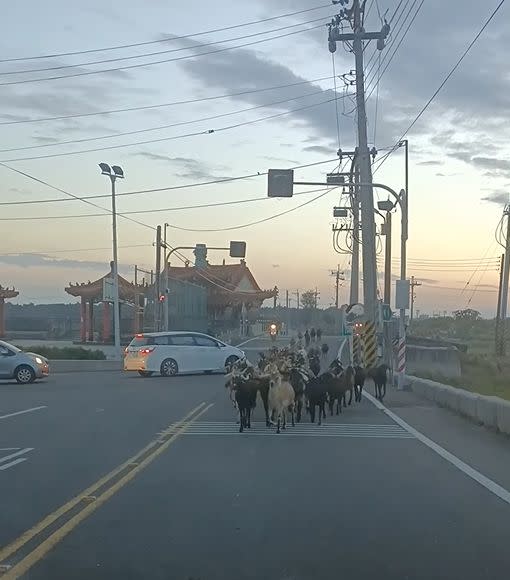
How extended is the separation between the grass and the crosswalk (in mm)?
14320

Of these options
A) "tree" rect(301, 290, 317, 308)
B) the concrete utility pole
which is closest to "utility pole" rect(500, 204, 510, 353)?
the concrete utility pole

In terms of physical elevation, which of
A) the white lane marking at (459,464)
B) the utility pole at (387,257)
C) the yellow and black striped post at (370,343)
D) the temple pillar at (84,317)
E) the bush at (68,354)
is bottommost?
the white lane marking at (459,464)

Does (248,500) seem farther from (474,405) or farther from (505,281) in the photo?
(505,281)

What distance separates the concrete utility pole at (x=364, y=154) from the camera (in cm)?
3294

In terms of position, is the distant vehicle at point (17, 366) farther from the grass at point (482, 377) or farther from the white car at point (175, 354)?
the grass at point (482, 377)

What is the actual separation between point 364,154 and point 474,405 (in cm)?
1509

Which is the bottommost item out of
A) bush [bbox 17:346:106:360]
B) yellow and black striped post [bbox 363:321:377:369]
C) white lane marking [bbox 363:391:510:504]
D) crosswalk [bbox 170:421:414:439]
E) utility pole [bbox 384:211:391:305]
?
white lane marking [bbox 363:391:510:504]

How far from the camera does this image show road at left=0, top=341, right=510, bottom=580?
24.2 ft

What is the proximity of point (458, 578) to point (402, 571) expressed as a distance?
16.7 inches

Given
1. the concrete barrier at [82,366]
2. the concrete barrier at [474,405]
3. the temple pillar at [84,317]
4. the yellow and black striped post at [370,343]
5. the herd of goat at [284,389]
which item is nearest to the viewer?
the concrete barrier at [474,405]

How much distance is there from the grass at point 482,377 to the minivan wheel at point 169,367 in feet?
30.7

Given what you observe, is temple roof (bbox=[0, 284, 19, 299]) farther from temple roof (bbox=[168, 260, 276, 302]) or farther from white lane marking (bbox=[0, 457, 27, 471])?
white lane marking (bbox=[0, 457, 27, 471])

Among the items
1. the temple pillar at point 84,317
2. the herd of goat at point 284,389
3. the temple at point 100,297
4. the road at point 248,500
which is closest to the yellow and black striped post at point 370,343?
the herd of goat at point 284,389

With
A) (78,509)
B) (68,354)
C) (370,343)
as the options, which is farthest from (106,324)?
(78,509)
